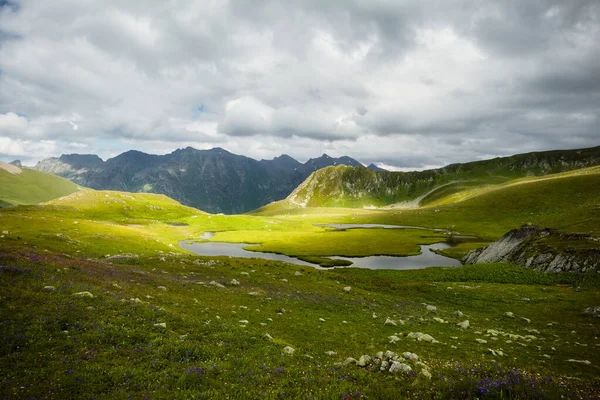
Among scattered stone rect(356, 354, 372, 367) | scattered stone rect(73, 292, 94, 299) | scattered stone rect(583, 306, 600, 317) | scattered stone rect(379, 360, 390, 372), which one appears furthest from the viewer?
scattered stone rect(583, 306, 600, 317)

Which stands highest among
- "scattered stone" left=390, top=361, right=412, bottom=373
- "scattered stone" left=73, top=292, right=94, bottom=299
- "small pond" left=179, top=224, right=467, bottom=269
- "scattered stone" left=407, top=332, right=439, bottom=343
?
"scattered stone" left=73, top=292, right=94, bottom=299

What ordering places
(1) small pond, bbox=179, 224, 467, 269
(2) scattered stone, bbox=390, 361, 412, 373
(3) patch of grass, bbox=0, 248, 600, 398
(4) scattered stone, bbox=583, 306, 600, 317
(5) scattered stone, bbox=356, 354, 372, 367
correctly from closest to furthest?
(3) patch of grass, bbox=0, 248, 600, 398 < (2) scattered stone, bbox=390, 361, 412, 373 < (5) scattered stone, bbox=356, 354, 372, 367 < (4) scattered stone, bbox=583, 306, 600, 317 < (1) small pond, bbox=179, 224, 467, 269

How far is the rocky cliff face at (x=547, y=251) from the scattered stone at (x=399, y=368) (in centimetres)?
4708

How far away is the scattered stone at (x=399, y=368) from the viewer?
11.8 metres

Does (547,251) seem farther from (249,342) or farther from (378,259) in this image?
(249,342)

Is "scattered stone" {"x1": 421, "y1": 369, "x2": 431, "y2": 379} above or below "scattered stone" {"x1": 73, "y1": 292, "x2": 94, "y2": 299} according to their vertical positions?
below

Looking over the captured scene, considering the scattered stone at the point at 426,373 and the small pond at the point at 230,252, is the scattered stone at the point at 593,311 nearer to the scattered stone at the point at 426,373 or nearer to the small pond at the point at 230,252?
the scattered stone at the point at 426,373

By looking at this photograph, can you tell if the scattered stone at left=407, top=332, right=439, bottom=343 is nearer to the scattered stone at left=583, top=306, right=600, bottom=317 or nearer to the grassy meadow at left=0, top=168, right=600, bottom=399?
the grassy meadow at left=0, top=168, right=600, bottom=399

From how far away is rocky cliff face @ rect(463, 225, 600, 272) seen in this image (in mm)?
42000

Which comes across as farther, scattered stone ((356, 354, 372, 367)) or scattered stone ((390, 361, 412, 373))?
scattered stone ((356, 354, 372, 367))

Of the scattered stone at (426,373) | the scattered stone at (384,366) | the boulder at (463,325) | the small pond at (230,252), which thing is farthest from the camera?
the small pond at (230,252)

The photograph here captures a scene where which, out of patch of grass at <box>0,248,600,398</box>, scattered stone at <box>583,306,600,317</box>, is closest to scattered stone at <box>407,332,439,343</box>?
patch of grass at <box>0,248,600,398</box>

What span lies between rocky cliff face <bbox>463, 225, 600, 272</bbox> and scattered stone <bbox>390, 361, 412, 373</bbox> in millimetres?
47083

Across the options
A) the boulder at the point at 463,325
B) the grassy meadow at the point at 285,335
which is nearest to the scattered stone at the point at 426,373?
the grassy meadow at the point at 285,335
